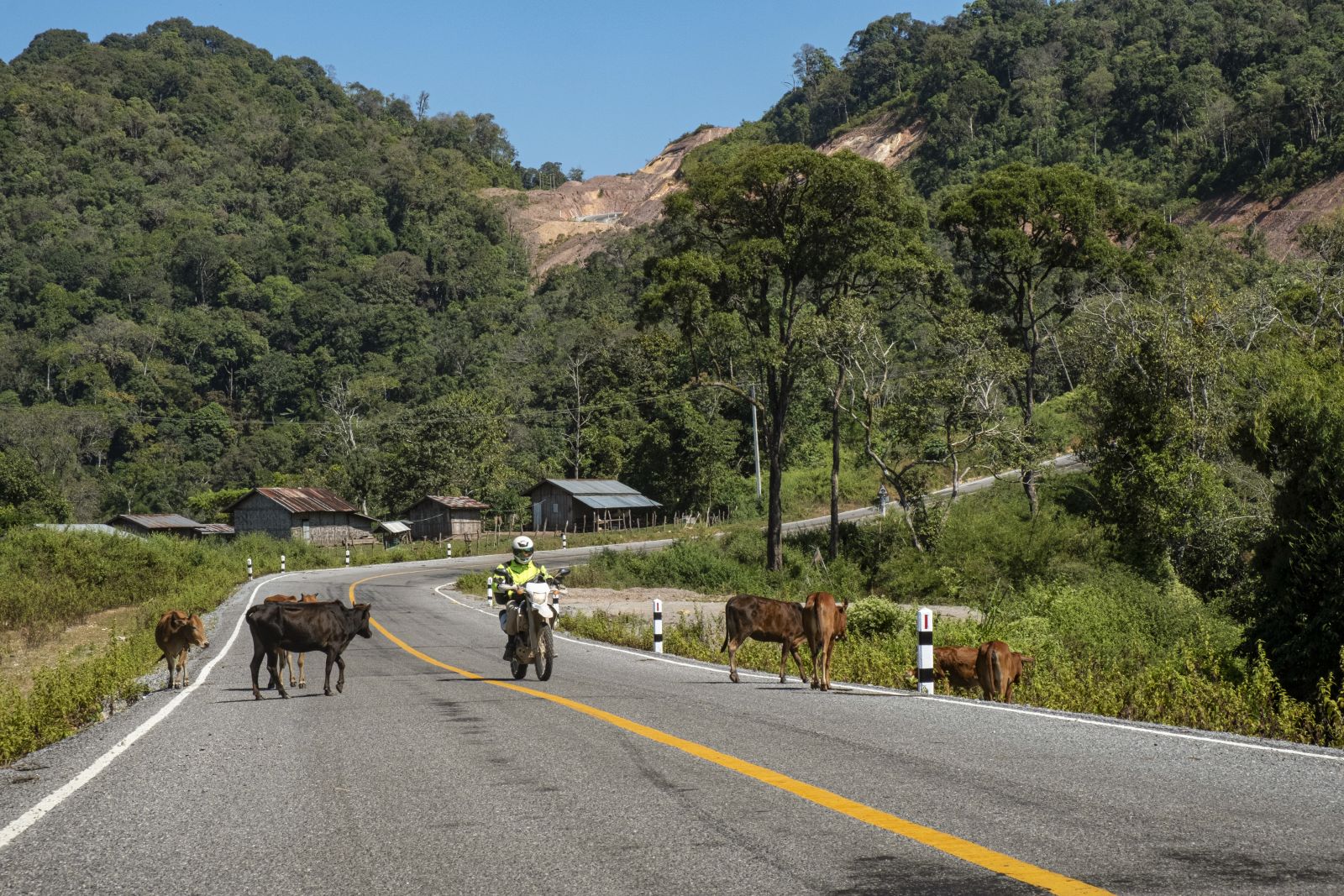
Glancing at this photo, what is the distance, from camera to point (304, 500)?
265 ft

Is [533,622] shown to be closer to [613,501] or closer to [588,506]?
[588,506]

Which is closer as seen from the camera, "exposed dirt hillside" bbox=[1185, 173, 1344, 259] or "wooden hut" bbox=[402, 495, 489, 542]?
"wooden hut" bbox=[402, 495, 489, 542]

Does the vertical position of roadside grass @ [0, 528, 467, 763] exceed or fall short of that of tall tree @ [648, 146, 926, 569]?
it falls short

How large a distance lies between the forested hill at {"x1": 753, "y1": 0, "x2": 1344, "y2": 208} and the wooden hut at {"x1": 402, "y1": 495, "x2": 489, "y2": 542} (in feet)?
187

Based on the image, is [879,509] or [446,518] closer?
[879,509]

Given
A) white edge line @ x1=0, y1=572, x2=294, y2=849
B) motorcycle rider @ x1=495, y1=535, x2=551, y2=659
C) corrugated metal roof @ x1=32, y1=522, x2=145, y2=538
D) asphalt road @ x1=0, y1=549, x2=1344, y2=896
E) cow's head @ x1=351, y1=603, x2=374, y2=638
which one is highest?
corrugated metal roof @ x1=32, y1=522, x2=145, y2=538

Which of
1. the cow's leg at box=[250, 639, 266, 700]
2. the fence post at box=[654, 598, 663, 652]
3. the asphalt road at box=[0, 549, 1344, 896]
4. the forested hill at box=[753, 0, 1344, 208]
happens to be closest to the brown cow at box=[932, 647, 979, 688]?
the asphalt road at box=[0, 549, 1344, 896]

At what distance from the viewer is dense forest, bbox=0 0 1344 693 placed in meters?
32.8

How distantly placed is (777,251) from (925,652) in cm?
3217

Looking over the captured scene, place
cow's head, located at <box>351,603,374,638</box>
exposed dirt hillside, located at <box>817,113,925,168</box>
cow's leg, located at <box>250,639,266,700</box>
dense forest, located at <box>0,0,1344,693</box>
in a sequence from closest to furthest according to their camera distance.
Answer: cow's leg, located at <box>250,639,266,700</box> < cow's head, located at <box>351,603,374,638</box> < dense forest, located at <box>0,0,1344,693</box> < exposed dirt hillside, located at <box>817,113,925,168</box>

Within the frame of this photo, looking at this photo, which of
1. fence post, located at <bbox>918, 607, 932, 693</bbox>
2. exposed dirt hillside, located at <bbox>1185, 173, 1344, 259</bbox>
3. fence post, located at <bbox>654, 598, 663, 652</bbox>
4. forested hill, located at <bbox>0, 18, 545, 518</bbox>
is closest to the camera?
fence post, located at <bbox>918, 607, 932, 693</bbox>

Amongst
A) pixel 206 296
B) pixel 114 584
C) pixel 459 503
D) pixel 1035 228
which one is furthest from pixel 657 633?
pixel 206 296

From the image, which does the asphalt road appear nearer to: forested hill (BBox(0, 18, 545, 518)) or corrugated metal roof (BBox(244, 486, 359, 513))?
corrugated metal roof (BBox(244, 486, 359, 513))

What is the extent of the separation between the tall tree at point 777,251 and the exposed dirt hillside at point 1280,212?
59.7 metres
